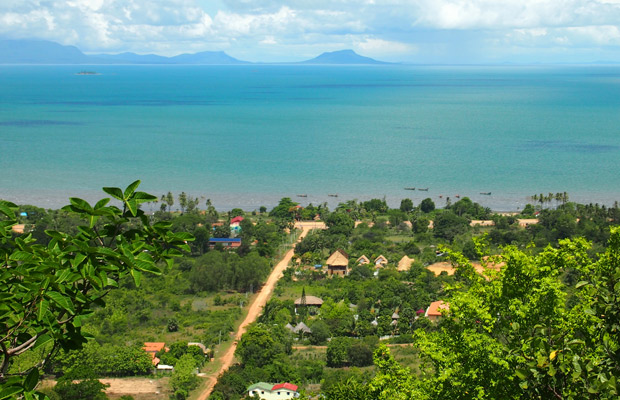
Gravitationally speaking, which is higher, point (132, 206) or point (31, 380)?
point (132, 206)

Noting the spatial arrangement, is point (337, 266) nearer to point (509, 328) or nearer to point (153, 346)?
point (153, 346)

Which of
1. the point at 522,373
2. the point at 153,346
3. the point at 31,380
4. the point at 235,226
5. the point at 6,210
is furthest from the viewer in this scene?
the point at 235,226

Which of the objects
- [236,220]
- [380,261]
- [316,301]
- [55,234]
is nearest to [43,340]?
[55,234]

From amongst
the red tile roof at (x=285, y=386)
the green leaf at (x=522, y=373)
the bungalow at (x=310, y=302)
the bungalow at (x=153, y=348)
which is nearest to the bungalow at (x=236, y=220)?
the bungalow at (x=310, y=302)

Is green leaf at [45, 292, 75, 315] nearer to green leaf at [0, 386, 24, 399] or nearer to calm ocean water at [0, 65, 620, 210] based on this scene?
green leaf at [0, 386, 24, 399]

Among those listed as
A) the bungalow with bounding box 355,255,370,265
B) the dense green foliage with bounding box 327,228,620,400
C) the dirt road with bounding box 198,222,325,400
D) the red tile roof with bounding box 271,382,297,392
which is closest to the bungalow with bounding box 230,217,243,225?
the dirt road with bounding box 198,222,325,400

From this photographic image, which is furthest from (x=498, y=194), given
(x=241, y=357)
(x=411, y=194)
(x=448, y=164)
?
(x=241, y=357)
